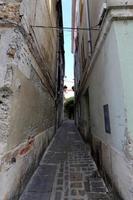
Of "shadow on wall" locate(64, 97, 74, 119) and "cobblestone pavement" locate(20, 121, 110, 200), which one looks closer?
"cobblestone pavement" locate(20, 121, 110, 200)

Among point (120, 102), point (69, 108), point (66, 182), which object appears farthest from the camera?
point (69, 108)

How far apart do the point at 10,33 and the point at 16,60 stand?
1.32ft

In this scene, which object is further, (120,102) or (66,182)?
(66,182)

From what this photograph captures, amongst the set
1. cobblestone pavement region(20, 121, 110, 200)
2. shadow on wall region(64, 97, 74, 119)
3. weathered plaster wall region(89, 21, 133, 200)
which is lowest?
cobblestone pavement region(20, 121, 110, 200)

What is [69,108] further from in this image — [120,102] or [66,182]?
[120,102]

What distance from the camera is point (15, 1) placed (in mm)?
2320

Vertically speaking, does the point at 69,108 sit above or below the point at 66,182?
above

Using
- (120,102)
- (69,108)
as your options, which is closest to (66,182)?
(120,102)

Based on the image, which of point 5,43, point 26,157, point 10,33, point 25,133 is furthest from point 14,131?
point 10,33

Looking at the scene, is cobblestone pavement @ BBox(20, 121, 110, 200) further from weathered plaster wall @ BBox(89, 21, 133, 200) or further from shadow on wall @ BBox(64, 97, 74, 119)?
shadow on wall @ BBox(64, 97, 74, 119)

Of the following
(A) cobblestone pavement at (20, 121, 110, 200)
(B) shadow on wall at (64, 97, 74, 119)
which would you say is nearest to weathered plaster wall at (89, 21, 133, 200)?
(A) cobblestone pavement at (20, 121, 110, 200)

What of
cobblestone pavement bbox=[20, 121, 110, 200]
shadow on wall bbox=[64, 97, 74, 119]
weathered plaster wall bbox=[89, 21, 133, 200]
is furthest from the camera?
shadow on wall bbox=[64, 97, 74, 119]

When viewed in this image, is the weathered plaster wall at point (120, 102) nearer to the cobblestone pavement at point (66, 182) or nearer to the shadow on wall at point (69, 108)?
the cobblestone pavement at point (66, 182)

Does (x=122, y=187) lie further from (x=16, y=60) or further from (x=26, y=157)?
(x=16, y=60)
